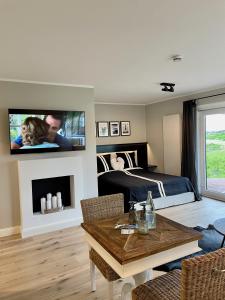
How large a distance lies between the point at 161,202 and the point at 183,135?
5.62 ft

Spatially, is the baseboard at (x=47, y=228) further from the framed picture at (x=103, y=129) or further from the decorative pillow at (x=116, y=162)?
the framed picture at (x=103, y=129)

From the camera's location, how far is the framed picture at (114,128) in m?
6.28

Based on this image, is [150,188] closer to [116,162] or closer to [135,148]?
[116,162]

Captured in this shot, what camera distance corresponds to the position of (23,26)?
6.40 feet

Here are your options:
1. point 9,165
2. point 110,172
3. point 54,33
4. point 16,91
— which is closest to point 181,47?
point 54,33

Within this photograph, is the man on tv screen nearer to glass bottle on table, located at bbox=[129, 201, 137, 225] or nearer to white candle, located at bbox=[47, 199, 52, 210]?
white candle, located at bbox=[47, 199, 52, 210]

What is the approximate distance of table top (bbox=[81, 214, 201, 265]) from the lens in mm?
1391

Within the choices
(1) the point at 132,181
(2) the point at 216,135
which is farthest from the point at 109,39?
(2) the point at 216,135

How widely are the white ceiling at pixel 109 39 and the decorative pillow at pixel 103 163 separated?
2427 mm

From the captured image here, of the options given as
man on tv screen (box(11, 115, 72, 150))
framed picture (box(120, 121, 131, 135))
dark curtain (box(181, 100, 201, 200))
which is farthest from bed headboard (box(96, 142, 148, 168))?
man on tv screen (box(11, 115, 72, 150))

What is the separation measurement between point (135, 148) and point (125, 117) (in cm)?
91

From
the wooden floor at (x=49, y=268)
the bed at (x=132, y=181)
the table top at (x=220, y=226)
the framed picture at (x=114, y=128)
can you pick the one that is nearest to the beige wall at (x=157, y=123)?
the bed at (x=132, y=181)

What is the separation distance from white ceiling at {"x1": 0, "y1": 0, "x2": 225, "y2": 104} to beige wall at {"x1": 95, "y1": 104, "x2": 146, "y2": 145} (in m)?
2.39

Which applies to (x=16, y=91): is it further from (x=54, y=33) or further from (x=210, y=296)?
(x=210, y=296)
